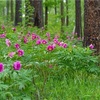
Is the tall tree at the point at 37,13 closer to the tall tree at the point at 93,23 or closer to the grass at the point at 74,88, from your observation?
the tall tree at the point at 93,23

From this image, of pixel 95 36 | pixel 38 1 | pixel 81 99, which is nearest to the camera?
pixel 81 99

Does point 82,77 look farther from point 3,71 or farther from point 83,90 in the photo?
point 3,71

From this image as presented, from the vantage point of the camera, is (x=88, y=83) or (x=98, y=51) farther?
(x=98, y=51)

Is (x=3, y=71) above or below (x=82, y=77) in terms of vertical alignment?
above

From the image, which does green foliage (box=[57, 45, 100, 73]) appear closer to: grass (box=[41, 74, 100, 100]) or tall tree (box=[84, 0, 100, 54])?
grass (box=[41, 74, 100, 100])

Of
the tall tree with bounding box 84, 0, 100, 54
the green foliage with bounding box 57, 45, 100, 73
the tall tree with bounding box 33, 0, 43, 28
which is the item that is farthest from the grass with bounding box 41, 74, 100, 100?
the tall tree with bounding box 33, 0, 43, 28

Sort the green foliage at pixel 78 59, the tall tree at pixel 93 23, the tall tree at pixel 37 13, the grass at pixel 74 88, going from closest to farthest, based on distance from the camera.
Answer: the grass at pixel 74 88
the green foliage at pixel 78 59
the tall tree at pixel 93 23
the tall tree at pixel 37 13

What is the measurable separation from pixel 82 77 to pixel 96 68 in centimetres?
28

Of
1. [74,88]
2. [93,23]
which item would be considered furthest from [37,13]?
[74,88]

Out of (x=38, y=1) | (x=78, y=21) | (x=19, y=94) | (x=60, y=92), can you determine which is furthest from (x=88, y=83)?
(x=78, y=21)

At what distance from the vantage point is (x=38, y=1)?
1527cm

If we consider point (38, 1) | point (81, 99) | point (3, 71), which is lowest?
point (81, 99)

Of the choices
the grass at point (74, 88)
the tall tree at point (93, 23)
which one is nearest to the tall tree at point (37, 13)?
the tall tree at point (93, 23)

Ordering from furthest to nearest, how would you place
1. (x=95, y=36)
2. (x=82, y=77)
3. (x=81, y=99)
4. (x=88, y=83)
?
1. (x=95, y=36)
2. (x=82, y=77)
3. (x=88, y=83)
4. (x=81, y=99)
